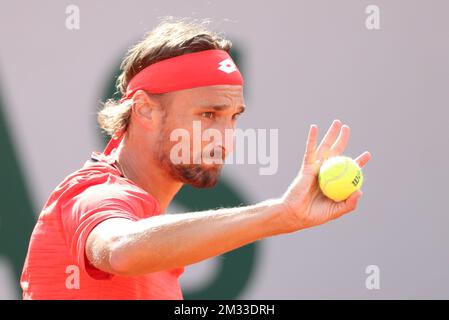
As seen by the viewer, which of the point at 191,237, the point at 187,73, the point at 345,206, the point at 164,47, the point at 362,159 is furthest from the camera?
the point at 164,47

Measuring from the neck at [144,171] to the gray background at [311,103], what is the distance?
1.97m

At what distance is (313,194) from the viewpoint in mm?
2240

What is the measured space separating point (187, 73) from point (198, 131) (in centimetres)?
23

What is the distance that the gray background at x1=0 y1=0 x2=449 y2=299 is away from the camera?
5.07 meters

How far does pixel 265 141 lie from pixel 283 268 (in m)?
0.74

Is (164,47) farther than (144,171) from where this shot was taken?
Yes

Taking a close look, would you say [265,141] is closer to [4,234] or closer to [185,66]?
[4,234]

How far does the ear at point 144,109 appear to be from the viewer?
3.15 metres

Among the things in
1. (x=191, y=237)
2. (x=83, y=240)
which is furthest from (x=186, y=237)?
(x=83, y=240)

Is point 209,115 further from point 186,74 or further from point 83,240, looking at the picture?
point 83,240

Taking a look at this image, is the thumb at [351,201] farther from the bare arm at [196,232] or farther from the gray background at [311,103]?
the gray background at [311,103]

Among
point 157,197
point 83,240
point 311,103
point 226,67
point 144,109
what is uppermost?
point 226,67

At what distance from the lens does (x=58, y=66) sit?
5.11 m

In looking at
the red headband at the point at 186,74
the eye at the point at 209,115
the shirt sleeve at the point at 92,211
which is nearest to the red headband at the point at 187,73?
the red headband at the point at 186,74
